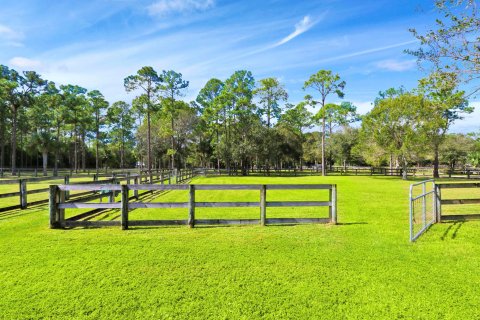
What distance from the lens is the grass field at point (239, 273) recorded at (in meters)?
3.79

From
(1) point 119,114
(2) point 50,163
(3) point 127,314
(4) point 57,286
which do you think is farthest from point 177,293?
(2) point 50,163

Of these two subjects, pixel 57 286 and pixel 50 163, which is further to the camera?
pixel 50 163

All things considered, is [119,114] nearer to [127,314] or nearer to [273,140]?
[273,140]

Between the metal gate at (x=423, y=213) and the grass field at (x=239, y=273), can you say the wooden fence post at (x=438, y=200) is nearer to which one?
the metal gate at (x=423, y=213)

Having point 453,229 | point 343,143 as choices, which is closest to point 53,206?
point 453,229

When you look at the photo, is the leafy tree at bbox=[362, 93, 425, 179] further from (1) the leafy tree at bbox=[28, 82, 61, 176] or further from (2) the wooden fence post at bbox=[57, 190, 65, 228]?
(1) the leafy tree at bbox=[28, 82, 61, 176]

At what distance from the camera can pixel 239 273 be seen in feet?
15.8

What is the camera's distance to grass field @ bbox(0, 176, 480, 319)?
12.5ft

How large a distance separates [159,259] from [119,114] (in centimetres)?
6807

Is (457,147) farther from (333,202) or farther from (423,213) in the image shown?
(333,202)

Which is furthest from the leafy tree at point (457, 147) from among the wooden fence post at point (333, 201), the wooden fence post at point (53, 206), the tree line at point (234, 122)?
the wooden fence post at point (53, 206)

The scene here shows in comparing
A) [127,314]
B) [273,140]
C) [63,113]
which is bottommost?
[127,314]

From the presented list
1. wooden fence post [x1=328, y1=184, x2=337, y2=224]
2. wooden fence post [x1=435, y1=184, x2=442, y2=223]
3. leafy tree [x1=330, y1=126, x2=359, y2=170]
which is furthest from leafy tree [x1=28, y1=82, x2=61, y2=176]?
leafy tree [x1=330, y1=126, x2=359, y2=170]

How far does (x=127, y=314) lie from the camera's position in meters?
3.68
